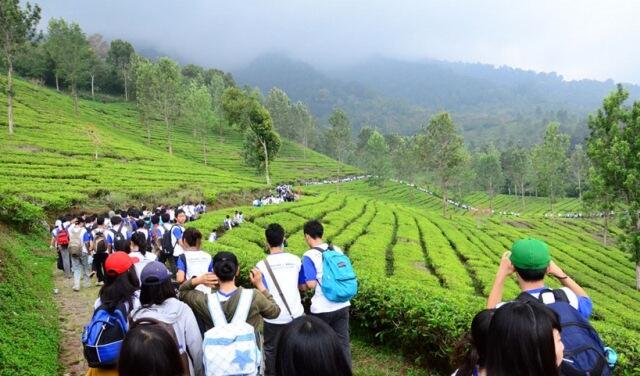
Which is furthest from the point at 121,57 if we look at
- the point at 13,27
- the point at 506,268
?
the point at 506,268

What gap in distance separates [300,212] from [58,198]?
1409cm

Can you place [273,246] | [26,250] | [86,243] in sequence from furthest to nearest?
[26,250]
[86,243]
[273,246]

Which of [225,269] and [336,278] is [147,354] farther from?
[336,278]

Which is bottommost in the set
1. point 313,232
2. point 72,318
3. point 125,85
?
point 72,318

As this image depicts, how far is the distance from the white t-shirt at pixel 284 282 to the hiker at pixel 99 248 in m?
7.19

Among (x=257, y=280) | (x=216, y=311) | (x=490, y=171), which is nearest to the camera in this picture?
(x=216, y=311)

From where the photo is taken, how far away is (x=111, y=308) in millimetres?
4395

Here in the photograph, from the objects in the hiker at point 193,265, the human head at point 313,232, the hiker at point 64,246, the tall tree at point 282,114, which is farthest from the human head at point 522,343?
the tall tree at point 282,114

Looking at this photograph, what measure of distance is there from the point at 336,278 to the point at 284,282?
0.69m

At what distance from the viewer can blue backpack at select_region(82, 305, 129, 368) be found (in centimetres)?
416

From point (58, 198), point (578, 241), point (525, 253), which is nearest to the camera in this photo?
point (525, 253)

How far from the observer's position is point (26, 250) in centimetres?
1440

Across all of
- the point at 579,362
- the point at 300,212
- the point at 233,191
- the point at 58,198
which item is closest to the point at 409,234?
the point at 300,212

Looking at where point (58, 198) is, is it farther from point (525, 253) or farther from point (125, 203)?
point (525, 253)
